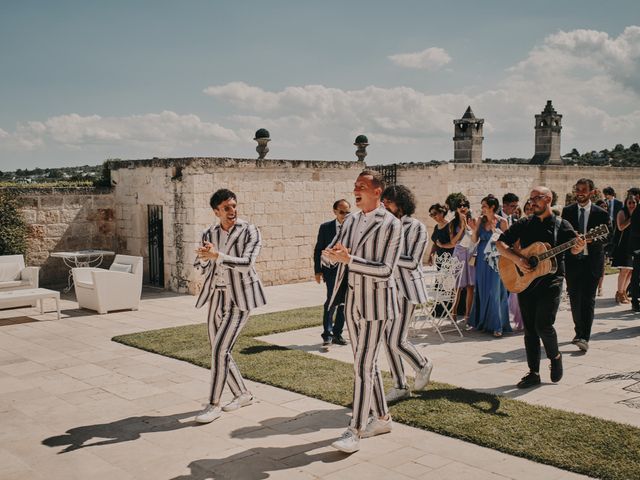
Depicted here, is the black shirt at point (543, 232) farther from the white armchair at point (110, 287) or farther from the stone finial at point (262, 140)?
the stone finial at point (262, 140)

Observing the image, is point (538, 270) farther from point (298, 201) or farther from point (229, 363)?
point (298, 201)

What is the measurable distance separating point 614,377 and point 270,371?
3.49 m

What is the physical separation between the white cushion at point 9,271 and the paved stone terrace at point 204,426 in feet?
8.68

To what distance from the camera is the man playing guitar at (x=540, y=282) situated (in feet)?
19.2

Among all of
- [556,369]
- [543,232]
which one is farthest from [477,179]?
[556,369]

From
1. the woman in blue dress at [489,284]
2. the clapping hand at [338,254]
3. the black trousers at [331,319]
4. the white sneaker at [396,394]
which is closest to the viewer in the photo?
the clapping hand at [338,254]

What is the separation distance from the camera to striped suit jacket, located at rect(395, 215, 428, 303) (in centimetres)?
544

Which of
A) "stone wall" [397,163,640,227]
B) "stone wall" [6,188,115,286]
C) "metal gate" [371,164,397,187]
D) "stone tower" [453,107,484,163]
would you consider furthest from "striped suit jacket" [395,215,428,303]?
"stone tower" [453,107,484,163]

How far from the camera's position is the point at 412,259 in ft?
17.8

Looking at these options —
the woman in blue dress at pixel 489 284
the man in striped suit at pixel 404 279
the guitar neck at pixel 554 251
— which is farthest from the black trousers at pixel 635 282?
the man in striped suit at pixel 404 279

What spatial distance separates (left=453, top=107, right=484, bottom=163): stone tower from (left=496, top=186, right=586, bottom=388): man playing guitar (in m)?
15.6

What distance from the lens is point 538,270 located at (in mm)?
5785

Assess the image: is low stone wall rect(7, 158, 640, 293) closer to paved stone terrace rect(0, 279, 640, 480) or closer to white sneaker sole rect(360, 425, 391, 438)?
paved stone terrace rect(0, 279, 640, 480)

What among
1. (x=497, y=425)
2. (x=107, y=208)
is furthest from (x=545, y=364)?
(x=107, y=208)
